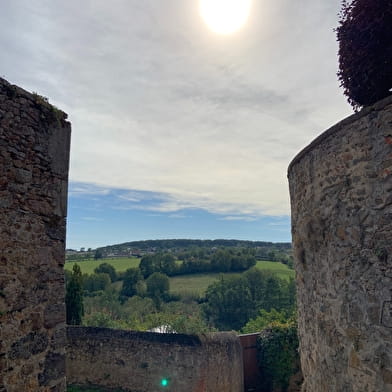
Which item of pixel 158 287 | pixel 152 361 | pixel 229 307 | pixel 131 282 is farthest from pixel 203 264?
pixel 152 361

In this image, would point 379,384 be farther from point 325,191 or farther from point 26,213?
point 26,213

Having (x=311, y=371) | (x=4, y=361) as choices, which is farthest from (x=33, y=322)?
(x=311, y=371)

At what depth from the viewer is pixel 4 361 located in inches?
128

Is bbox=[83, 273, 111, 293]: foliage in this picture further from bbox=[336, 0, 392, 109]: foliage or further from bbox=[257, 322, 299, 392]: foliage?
bbox=[336, 0, 392, 109]: foliage

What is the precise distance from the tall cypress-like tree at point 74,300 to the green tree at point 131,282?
28240 millimetres

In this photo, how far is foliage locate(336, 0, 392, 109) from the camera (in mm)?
3965

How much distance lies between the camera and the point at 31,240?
3.66 metres

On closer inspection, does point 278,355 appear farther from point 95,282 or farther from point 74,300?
point 95,282

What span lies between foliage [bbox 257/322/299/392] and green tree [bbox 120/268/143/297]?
3561 cm

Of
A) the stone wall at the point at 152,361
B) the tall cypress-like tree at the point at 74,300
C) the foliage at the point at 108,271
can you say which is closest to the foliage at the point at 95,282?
the foliage at the point at 108,271

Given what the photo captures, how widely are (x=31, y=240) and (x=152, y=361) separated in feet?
31.4

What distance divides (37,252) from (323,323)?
3.73 meters

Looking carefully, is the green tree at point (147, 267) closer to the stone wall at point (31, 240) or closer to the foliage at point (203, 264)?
the foliage at point (203, 264)

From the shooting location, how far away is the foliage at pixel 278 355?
12.8 meters
